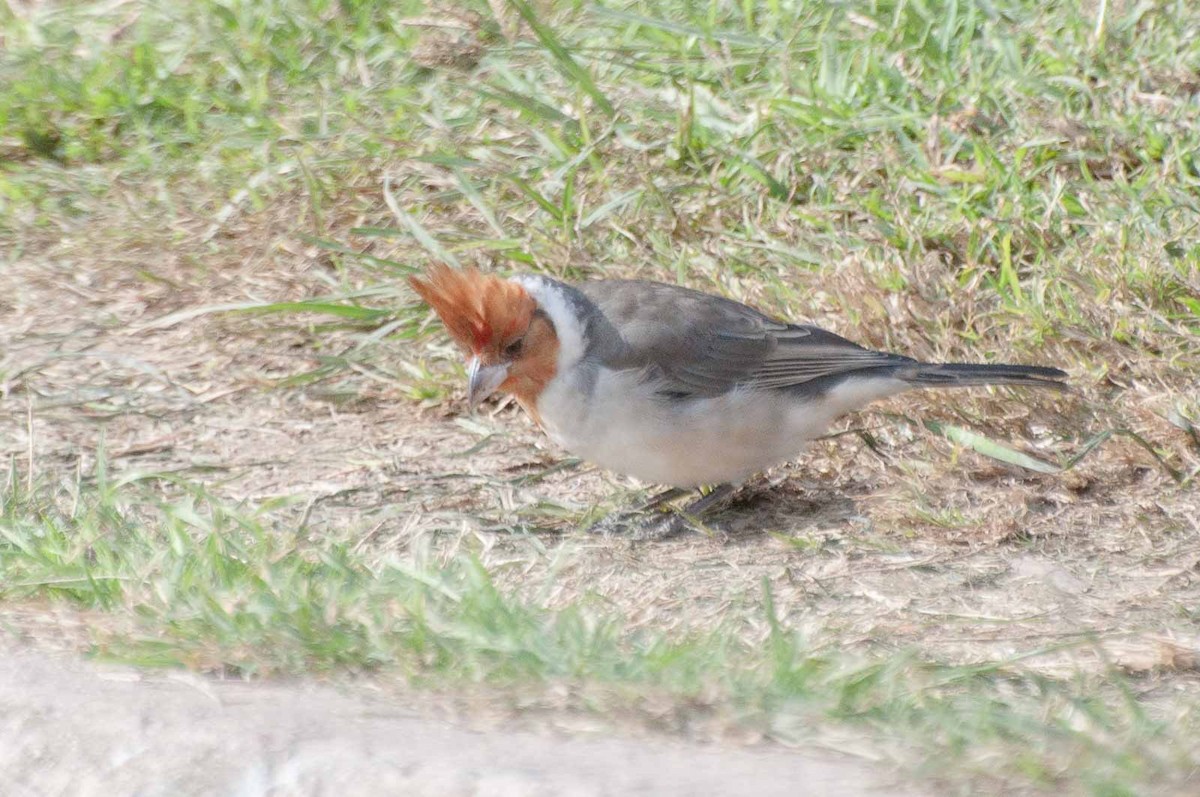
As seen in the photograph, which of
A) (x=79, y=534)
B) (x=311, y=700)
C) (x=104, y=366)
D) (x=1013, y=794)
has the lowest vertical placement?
(x=104, y=366)

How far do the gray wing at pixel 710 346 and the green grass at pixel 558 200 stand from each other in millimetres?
411

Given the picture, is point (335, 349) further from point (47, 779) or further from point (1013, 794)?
point (1013, 794)

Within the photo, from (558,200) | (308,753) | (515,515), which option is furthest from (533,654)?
(558,200)

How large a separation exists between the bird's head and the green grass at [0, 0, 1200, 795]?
1.94ft

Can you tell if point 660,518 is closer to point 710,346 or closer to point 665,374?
point 665,374

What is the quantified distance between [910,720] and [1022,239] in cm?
264

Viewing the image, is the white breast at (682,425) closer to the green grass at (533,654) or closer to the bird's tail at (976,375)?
the bird's tail at (976,375)

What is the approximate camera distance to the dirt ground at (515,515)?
269cm

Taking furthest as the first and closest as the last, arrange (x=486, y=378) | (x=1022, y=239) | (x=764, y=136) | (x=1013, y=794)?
(x=764, y=136) < (x=1022, y=239) < (x=486, y=378) < (x=1013, y=794)

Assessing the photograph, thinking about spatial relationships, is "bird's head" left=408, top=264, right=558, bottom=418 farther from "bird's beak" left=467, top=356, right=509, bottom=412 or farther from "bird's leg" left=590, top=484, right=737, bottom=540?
"bird's leg" left=590, top=484, right=737, bottom=540

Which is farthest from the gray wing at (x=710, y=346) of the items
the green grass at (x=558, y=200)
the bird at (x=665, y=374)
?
the green grass at (x=558, y=200)

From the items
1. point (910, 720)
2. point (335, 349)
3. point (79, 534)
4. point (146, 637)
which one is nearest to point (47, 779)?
point (146, 637)

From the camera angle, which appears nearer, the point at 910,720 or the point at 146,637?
the point at 910,720

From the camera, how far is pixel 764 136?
18.6ft
